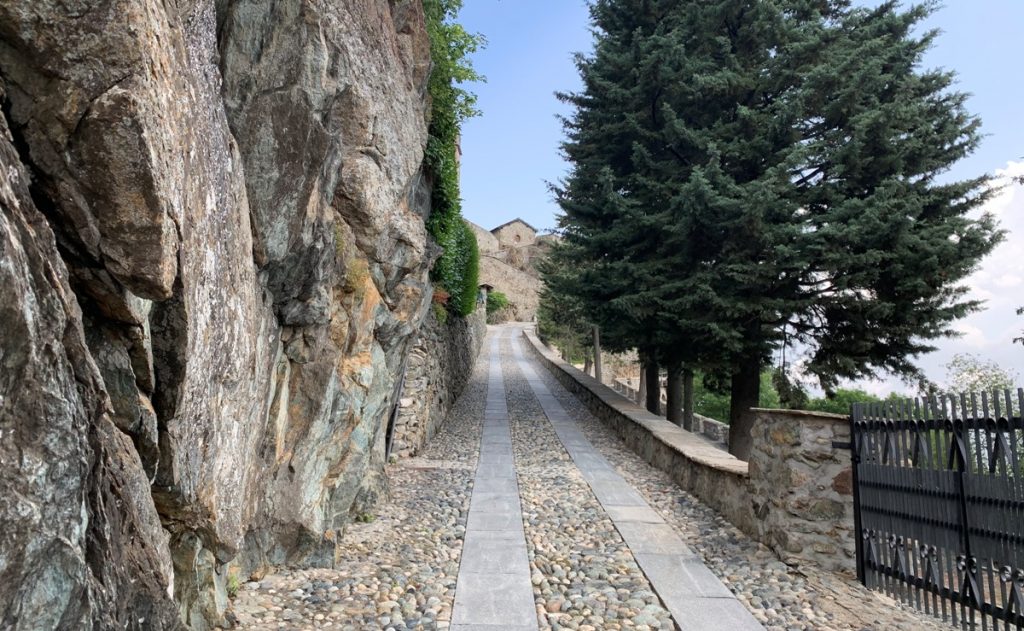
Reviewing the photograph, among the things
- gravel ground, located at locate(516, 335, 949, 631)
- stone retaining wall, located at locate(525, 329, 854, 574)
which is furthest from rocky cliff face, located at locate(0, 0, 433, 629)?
stone retaining wall, located at locate(525, 329, 854, 574)

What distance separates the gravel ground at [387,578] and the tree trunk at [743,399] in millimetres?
5620

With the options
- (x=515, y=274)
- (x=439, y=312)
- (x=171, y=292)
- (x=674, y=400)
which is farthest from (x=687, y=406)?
(x=515, y=274)

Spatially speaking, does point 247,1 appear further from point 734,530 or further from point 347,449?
point 734,530

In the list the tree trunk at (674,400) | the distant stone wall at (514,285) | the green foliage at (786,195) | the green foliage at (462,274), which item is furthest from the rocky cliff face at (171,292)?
the distant stone wall at (514,285)

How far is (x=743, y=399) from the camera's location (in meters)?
11.7

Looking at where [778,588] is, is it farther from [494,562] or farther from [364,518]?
[364,518]

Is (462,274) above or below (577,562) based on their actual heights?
above

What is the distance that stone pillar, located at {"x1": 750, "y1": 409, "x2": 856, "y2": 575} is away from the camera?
18.0 ft

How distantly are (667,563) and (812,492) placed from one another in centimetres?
149

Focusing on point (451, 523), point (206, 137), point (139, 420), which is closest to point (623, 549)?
point (451, 523)

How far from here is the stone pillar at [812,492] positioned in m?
5.50

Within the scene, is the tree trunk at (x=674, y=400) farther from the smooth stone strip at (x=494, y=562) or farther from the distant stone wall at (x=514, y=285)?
the distant stone wall at (x=514, y=285)

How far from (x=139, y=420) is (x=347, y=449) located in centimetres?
388

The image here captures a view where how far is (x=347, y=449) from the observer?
21.8 ft
